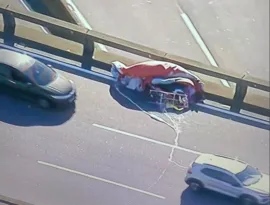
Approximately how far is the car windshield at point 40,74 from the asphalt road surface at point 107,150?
0.26ft

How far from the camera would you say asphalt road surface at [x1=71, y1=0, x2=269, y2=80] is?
7.97ft

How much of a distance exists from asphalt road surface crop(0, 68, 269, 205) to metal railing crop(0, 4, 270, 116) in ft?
0.21

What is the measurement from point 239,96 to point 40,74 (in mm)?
554

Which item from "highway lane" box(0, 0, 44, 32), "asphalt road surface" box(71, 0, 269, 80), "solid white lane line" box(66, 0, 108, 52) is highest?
"asphalt road surface" box(71, 0, 269, 80)

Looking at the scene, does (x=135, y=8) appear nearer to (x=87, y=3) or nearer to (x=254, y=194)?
(x=87, y=3)

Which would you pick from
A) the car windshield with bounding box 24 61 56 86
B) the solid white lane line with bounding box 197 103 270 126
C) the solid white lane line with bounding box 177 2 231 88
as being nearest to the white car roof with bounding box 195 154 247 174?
the solid white lane line with bounding box 197 103 270 126

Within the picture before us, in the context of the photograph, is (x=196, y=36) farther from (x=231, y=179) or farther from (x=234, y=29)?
(x=231, y=179)

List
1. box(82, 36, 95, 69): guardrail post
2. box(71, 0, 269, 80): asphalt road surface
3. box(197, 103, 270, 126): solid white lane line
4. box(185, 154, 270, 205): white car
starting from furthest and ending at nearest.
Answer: box(71, 0, 269, 80): asphalt road surface < box(82, 36, 95, 69): guardrail post < box(197, 103, 270, 126): solid white lane line < box(185, 154, 270, 205): white car

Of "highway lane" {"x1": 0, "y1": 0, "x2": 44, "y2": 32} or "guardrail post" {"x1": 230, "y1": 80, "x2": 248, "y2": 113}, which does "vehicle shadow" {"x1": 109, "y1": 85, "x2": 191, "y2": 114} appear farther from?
"highway lane" {"x1": 0, "y1": 0, "x2": 44, "y2": 32}

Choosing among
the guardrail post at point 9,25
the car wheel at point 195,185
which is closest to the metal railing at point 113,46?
the guardrail post at point 9,25

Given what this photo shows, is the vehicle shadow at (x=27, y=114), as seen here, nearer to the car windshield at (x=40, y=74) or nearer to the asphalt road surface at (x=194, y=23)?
the car windshield at (x=40, y=74)

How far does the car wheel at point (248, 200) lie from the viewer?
1954mm

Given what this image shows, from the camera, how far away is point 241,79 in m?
2.13

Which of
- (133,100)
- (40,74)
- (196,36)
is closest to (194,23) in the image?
(196,36)
